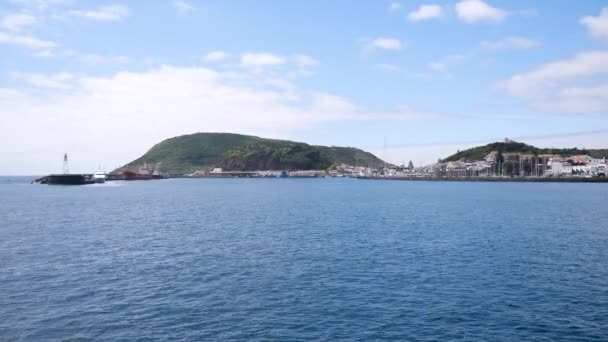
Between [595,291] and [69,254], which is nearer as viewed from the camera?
[595,291]

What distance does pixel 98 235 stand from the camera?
57062 mm

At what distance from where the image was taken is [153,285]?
32.7 meters

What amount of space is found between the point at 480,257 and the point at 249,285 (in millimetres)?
22870

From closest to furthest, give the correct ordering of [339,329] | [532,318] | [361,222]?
[339,329], [532,318], [361,222]

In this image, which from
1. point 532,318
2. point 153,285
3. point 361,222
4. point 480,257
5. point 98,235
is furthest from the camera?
point 361,222

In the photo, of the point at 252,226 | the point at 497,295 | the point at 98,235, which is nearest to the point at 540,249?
the point at 497,295

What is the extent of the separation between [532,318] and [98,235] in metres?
49.4

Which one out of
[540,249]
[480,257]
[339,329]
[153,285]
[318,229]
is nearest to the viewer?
[339,329]

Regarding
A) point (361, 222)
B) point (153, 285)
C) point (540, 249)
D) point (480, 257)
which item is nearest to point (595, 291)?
Answer: point (480, 257)

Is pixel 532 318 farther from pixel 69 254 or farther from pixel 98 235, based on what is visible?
pixel 98 235

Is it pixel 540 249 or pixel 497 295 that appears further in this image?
pixel 540 249

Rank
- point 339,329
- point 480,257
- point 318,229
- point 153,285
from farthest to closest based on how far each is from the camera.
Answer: point 318,229 < point 480,257 < point 153,285 < point 339,329

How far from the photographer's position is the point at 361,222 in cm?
7275

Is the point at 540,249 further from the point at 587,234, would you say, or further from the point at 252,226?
the point at 252,226
